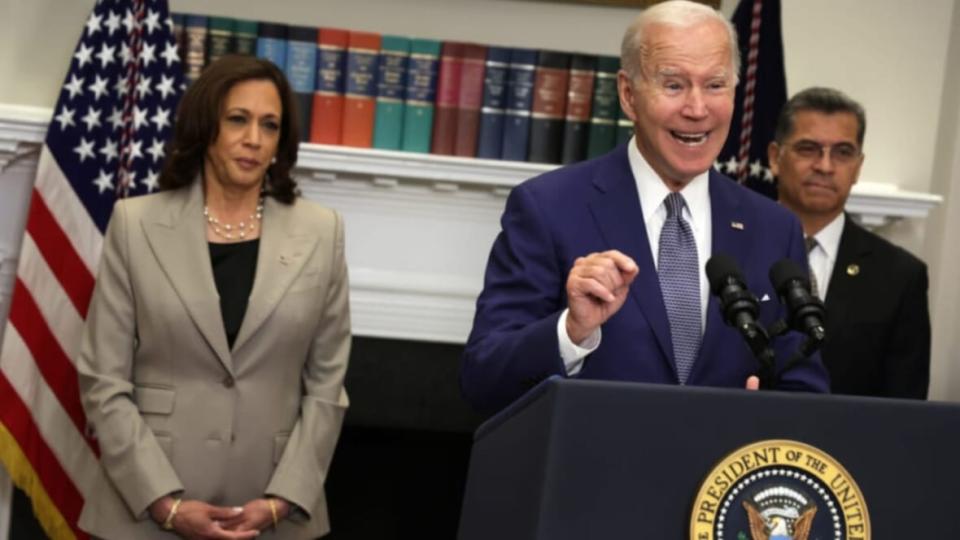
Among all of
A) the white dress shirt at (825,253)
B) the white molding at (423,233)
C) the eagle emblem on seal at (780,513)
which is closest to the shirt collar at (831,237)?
the white dress shirt at (825,253)

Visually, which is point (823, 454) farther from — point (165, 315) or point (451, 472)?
point (451, 472)

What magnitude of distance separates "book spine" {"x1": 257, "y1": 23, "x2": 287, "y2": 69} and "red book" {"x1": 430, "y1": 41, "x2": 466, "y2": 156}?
1.61 ft

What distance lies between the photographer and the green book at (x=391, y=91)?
511 cm

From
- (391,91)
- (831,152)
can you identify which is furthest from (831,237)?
(391,91)

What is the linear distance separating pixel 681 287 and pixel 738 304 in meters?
0.45

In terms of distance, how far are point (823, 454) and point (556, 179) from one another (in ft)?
2.94

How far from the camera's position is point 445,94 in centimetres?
514

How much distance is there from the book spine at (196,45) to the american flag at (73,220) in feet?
0.41

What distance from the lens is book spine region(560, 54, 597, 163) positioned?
515 cm

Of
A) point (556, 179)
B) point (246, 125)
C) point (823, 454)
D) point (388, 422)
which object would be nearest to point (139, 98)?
point (246, 125)

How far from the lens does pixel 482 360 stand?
2479mm

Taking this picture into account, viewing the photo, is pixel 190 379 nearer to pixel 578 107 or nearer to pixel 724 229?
pixel 724 229

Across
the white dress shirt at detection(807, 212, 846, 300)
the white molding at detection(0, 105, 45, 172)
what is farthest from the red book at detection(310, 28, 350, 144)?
the white dress shirt at detection(807, 212, 846, 300)

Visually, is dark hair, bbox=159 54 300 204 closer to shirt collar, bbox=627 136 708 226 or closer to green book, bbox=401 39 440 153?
green book, bbox=401 39 440 153
